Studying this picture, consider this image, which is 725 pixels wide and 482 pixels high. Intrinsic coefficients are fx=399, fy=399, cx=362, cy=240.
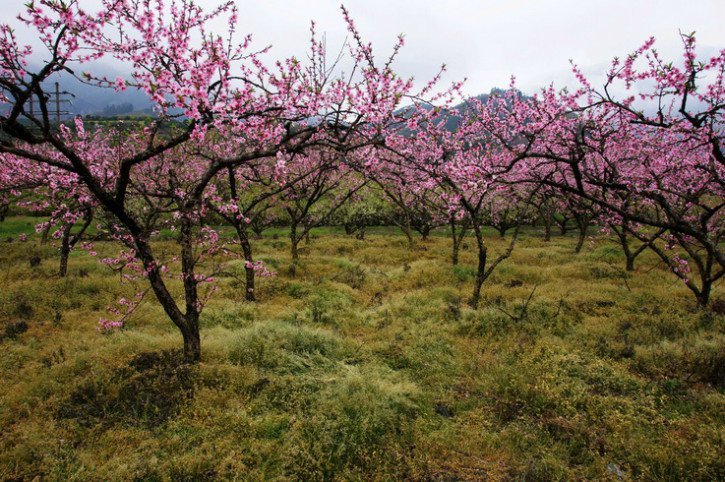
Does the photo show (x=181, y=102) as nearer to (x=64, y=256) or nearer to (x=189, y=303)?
(x=189, y=303)

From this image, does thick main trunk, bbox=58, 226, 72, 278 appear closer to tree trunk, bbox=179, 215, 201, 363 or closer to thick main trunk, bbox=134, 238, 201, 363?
thick main trunk, bbox=134, 238, 201, 363

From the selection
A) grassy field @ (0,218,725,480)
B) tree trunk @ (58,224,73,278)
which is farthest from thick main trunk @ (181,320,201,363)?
tree trunk @ (58,224,73,278)

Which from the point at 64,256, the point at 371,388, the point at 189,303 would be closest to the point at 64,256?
the point at 64,256

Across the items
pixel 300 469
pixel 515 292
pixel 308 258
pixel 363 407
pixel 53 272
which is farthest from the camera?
pixel 308 258

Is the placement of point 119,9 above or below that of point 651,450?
above

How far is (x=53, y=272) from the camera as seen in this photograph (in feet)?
53.5

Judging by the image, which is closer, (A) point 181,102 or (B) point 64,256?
(A) point 181,102

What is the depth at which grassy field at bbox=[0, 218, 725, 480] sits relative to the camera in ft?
20.2

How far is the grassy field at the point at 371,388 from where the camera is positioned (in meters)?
6.14

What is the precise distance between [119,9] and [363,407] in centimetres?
807

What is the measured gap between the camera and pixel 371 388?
25.9 feet

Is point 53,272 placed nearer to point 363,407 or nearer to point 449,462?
point 363,407

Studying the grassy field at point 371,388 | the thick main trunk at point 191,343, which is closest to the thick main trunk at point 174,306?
the thick main trunk at point 191,343

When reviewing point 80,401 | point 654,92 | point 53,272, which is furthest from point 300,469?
point 53,272
